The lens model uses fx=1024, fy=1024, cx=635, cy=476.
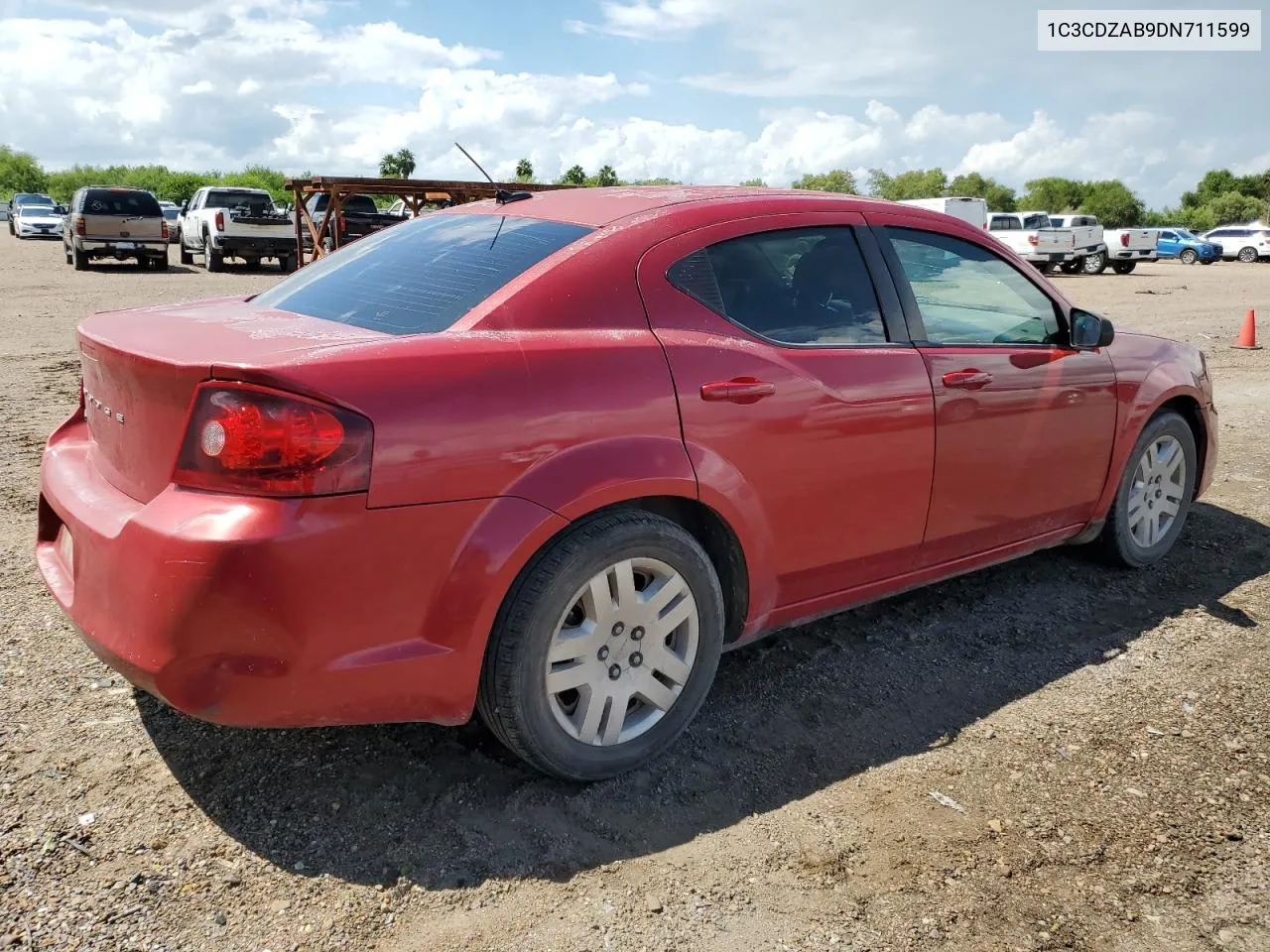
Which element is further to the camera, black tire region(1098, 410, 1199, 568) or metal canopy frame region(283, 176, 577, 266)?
metal canopy frame region(283, 176, 577, 266)

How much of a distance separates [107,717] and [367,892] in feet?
4.14

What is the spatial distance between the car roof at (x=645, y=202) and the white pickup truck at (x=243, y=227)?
21.6 metres

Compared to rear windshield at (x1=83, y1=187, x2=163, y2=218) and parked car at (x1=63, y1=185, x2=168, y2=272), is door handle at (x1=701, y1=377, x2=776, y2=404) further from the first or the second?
rear windshield at (x1=83, y1=187, x2=163, y2=218)

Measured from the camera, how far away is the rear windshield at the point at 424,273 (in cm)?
290

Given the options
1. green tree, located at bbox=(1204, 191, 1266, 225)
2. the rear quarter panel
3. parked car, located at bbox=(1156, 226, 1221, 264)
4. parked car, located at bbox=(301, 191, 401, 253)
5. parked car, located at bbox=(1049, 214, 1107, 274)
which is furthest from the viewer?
green tree, located at bbox=(1204, 191, 1266, 225)

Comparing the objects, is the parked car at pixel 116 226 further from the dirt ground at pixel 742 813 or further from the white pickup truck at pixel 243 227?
the dirt ground at pixel 742 813

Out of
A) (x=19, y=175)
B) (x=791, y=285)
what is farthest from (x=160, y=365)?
(x=19, y=175)

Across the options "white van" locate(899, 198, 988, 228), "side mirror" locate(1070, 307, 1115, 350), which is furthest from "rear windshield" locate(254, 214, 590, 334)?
"white van" locate(899, 198, 988, 228)

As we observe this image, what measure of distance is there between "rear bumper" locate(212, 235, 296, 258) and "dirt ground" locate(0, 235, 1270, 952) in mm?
21059

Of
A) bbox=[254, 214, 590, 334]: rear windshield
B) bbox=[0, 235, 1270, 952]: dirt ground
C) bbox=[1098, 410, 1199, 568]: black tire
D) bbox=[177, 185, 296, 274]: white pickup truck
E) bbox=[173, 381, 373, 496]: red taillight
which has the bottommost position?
bbox=[0, 235, 1270, 952]: dirt ground

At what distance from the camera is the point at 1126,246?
1252 inches

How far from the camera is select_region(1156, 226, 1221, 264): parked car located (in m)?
38.3

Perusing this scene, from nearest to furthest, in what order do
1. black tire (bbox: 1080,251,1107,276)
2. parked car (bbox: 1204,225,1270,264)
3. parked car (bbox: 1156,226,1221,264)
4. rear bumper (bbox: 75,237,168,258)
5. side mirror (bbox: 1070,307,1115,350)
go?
side mirror (bbox: 1070,307,1115,350) < rear bumper (bbox: 75,237,168,258) < black tire (bbox: 1080,251,1107,276) < parked car (bbox: 1156,226,1221,264) < parked car (bbox: 1204,225,1270,264)

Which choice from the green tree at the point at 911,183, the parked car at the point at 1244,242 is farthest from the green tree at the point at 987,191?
the parked car at the point at 1244,242
